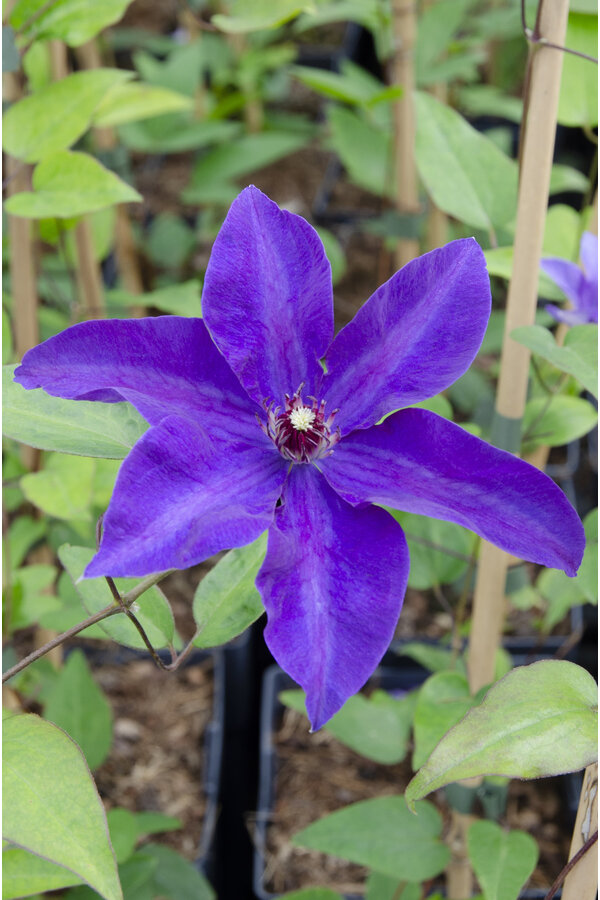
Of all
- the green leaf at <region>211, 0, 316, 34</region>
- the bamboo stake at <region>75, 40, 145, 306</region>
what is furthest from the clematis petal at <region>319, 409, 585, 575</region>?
the bamboo stake at <region>75, 40, 145, 306</region>

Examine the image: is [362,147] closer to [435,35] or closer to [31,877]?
[435,35]

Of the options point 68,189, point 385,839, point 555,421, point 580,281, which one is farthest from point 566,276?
point 385,839

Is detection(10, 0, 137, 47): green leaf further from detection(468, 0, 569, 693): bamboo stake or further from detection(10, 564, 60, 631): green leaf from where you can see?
detection(10, 564, 60, 631): green leaf

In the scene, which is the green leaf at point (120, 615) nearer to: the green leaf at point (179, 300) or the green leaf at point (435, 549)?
the green leaf at point (435, 549)

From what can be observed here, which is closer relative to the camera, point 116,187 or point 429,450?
point 429,450

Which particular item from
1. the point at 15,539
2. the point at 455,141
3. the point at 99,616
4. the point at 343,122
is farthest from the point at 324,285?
the point at 343,122

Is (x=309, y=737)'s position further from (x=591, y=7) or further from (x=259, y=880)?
(x=591, y=7)
